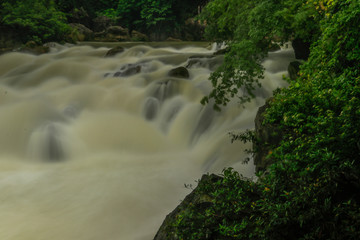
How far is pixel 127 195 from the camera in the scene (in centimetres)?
502

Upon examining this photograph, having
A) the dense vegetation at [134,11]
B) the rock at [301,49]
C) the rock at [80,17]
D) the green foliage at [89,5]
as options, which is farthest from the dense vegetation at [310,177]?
the green foliage at [89,5]

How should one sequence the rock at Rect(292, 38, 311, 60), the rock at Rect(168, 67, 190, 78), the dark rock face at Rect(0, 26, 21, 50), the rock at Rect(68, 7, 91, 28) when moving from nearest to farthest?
the rock at Rect(292, 38, 311, 60), the rock at Rect(168, 67, 190, 78), the dark rock face at Rect(0, 26, 21, 50), the rock at Rect(68, 7, 91, 28)

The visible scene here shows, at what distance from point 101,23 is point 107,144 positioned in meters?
19.8

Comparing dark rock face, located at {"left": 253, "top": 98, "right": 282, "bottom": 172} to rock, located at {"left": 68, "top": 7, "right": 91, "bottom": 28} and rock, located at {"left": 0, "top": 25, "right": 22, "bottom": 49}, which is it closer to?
rock, located at {"left": 0, "top": 25, "right": 22, "bottom": 49}

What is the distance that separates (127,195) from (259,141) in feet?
7.82

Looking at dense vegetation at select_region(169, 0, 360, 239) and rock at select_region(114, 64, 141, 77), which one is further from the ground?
dense vegetation at select_region(169, 0, 360, 239)

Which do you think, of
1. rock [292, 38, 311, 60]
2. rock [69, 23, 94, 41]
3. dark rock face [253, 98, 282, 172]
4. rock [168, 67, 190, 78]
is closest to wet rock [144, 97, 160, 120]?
rock [168, 67, 190, 78]

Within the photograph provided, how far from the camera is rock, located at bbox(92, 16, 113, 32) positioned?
24406 millimetres

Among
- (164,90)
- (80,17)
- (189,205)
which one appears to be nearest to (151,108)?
(164,90)

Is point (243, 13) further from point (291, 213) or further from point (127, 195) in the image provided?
point (291, 213)

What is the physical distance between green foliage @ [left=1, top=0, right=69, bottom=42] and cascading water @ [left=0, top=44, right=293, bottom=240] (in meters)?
5.22

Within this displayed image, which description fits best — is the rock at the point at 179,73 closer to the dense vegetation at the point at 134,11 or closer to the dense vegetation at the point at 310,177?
the dense vegetation at the point at 310,177

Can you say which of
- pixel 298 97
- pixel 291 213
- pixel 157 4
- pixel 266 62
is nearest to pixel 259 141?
pixel 298 97

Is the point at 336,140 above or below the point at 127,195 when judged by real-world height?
above
